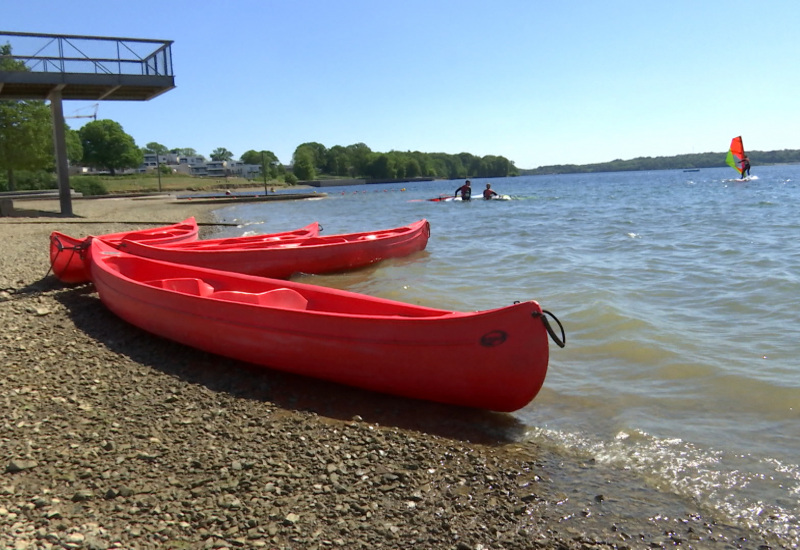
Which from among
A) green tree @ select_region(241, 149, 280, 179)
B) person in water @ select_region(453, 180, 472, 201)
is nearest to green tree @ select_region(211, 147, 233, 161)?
green tree @ select_region(241, 149, 280, 179)

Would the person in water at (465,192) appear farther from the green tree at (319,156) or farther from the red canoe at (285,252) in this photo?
the green tree at (319,156)

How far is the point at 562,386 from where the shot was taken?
221 inches

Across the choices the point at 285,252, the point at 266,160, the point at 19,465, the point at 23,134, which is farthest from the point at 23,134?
the point at 266,160

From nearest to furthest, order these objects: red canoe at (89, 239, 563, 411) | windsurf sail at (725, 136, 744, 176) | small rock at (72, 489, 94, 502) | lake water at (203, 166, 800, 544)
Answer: small rock at (72, 489, 94, 502) < lake water at (203, 166, 800, 544) < red canoe at (89, 239, 563, 411) < windsurf sail at (725, 136, 744, 176)

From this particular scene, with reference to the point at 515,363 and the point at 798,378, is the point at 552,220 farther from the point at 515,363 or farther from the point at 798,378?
the point at 515,363

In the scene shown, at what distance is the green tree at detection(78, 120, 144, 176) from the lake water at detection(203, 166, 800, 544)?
295 ft

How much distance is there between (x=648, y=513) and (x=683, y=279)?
8175 millimetres

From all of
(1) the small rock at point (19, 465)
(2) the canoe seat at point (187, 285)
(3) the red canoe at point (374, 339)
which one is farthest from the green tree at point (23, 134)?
(1) the small rock at point (19, 465)

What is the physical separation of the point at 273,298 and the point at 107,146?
98.4 metres

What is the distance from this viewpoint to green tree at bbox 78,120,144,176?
92500 mm

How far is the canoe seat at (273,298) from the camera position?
20.6 feet

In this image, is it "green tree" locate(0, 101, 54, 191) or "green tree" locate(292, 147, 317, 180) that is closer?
"green tree" locate(0, 101, 54, 191)

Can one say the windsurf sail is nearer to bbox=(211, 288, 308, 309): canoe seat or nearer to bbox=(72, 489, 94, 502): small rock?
bbox=(211, 288, 308, 309): canoe seat

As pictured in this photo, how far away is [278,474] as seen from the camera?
3.66 m
